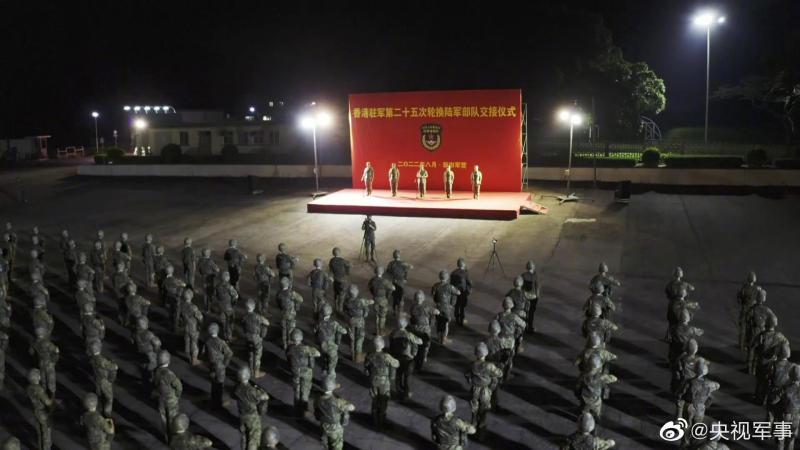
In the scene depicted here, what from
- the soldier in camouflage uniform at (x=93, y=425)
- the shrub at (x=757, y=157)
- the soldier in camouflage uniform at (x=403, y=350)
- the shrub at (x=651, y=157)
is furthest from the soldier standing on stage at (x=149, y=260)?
the shrub at (x=757, y=157)

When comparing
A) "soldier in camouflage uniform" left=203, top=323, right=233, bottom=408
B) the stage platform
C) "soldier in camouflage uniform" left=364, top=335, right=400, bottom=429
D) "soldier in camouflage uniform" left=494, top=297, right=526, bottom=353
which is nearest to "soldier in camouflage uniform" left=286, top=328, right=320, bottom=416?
"soldier in camouflage uniform" left=364, top=335, right=400, bottom=429

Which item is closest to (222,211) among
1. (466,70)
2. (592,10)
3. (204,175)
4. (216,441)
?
(204,175)

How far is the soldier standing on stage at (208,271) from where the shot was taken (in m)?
12.1

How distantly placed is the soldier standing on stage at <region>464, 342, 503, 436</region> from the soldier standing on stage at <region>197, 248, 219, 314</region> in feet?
19.5

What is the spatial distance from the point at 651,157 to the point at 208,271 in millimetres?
20715

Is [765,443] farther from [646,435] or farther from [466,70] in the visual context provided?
[466,70]

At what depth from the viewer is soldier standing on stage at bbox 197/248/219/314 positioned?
39.8 ft

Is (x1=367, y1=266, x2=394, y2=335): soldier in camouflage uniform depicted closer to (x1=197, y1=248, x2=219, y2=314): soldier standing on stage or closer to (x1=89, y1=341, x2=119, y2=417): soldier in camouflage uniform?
(x1=197, y1=248, x2=219, y2=314): soldier standing on stage

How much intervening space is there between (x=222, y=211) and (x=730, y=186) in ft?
60.9

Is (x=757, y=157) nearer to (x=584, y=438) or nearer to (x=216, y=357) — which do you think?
(x=584, y=438)

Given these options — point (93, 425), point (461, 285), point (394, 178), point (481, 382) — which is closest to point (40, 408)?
point (93, 425)

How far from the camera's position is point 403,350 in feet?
28.9

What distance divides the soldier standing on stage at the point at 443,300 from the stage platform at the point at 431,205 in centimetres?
1063

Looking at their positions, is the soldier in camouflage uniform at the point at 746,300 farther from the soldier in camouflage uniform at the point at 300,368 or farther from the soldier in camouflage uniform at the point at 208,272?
the soldier in camouflage uniform at the point at 208,272
